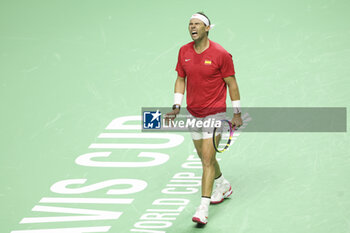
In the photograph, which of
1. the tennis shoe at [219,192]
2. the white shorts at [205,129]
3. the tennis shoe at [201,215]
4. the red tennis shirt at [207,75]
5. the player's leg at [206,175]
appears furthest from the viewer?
the tennis shoe at [219,192]

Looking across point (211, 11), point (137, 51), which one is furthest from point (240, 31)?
point (137, 51)

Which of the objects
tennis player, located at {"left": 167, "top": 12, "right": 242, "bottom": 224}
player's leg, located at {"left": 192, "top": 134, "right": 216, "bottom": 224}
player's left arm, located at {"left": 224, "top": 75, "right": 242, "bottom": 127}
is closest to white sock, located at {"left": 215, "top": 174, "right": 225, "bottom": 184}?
tennis player, located at {"left": 167, "top": 12, "right": 242, "bottom": 224}

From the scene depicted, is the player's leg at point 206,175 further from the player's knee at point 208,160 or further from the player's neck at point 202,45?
the player's neck at point 202,45

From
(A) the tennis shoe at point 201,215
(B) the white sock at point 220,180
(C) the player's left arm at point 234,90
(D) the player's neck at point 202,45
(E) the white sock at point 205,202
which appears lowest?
(A) the tennis shoe at point 201,215

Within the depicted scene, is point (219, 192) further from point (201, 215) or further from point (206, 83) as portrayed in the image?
point (206, 83)

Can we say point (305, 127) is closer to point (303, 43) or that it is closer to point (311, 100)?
point (311, 100)

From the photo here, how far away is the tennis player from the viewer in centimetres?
809

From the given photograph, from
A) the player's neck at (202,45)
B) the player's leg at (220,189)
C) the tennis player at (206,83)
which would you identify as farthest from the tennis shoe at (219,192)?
the player's neck at (202,45)

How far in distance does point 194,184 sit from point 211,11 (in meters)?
5.80

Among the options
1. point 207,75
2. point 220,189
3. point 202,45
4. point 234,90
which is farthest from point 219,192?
point 202,45

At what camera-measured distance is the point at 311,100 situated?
11.1 m

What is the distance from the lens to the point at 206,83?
8156 mm

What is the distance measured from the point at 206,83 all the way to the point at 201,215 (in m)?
1.57

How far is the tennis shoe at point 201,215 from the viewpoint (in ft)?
25.8
